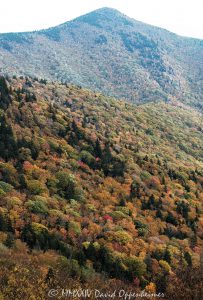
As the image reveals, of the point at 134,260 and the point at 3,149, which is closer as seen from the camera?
the point at 134,260

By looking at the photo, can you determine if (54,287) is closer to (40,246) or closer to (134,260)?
(40,246)

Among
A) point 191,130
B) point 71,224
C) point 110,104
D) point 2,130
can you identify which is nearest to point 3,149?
point 2,130

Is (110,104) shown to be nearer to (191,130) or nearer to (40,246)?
(191,130)

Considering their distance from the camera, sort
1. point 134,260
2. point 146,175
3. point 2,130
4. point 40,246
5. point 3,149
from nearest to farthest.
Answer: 1. point 40,246
2. point 134,260
3. point 3,149
4. point 2,130
5. point 146,175

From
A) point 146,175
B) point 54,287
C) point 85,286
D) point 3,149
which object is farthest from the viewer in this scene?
point 146,175

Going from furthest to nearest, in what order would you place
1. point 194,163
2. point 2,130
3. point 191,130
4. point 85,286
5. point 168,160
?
point 191,130, point 194,163, point 168,160, point 2,130, point 85,286

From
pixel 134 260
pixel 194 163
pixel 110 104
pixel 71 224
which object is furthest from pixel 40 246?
pixel 110 104

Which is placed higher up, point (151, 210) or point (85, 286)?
point (85, 286)
